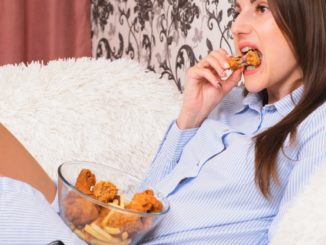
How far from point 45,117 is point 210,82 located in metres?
0.50

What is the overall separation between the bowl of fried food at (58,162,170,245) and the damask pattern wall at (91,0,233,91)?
74 centimetres

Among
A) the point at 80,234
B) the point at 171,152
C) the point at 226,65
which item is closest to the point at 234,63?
the point at 226,65

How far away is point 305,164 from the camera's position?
3.04 feet

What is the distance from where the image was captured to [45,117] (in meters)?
1.47

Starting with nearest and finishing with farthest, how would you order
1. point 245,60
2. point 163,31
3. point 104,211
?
point 104,211
point 245,60
point 163,31

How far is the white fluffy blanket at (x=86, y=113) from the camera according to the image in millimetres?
1452

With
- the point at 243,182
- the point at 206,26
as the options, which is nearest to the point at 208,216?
the point at 243,182

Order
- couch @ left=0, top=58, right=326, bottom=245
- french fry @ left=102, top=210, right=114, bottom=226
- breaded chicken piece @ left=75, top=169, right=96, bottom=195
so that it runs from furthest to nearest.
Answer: couch @ left=0, top=58, right=326, bottom=245, breaded chicken piece @ left=75, top=169, right=96, bottom=195, french fry @ left=102, top=210, right=114, bottom=226

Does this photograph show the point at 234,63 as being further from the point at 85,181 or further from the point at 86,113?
the point at 86,113

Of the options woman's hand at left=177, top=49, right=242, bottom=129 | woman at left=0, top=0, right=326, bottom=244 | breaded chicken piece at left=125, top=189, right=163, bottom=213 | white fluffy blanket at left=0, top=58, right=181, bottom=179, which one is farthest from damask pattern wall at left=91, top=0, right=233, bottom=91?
breaded chicken piece at left=125, top=189, right=163, bottom=213

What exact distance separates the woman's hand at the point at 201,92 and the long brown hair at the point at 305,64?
0.21 metres

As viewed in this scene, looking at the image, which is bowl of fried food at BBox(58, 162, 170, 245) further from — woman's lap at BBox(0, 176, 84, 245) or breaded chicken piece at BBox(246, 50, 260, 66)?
breaded chicken piece at BBox(246, 50, 260, 66)

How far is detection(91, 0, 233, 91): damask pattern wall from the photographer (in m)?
1.69

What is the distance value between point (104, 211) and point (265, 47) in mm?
450
